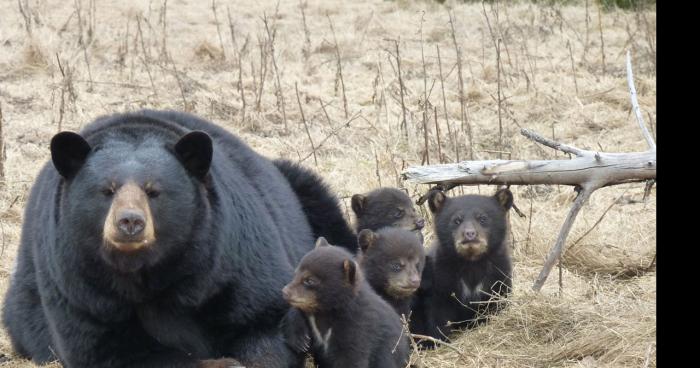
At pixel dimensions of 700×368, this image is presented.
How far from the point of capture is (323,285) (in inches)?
206

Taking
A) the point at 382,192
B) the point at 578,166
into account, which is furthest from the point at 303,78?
the point at 578,166

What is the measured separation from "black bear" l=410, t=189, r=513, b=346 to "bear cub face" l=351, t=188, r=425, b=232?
0.60 m

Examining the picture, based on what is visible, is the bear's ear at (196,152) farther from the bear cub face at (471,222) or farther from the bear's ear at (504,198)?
the bear's ear at (504,198)

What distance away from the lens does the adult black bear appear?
4.77 metres

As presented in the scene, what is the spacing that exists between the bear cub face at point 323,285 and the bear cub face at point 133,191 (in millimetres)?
653

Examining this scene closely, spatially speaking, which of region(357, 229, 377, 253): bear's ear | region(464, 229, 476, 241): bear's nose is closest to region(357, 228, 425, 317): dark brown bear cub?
region(357, 229, 377, 253): bear's ear

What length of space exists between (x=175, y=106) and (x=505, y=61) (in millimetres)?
4927

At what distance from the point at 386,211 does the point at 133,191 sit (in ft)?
10.1

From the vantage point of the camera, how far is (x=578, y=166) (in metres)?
6.82

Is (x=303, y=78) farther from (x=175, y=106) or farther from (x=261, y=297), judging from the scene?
(x=261, y=297)

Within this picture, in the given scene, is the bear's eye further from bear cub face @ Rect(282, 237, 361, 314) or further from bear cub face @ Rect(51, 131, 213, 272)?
bear cub face @ Rect(51, 131, 213, 272)

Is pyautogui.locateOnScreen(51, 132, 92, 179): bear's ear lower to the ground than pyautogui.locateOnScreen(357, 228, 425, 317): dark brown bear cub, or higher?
higher

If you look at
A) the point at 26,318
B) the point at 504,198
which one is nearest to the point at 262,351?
the point at 26,318

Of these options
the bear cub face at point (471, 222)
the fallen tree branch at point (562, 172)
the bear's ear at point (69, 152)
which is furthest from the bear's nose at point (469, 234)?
the bear's ear at point (69, 152)
